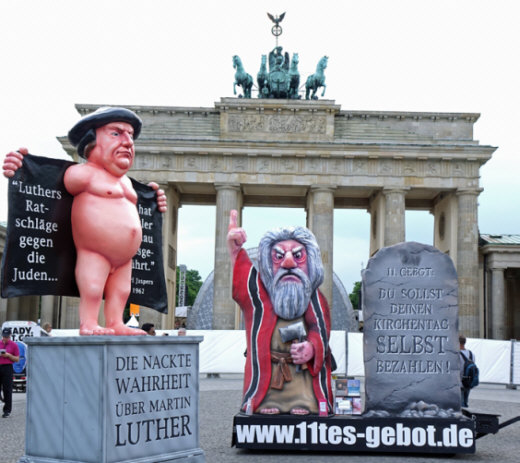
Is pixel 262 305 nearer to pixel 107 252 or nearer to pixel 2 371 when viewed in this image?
pixel 107 252

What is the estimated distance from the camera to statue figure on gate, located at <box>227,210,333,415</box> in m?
10.3

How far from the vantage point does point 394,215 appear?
147 feet

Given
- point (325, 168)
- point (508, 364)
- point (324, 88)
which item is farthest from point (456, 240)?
point (508, 364)

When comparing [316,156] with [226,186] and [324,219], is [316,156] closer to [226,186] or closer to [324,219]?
[324,219]

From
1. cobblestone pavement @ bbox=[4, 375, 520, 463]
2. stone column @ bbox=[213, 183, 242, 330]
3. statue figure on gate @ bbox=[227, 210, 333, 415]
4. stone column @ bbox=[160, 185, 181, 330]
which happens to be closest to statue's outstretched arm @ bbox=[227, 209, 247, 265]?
statue figure on gate @ bbox=[227, 210, 333, 415]

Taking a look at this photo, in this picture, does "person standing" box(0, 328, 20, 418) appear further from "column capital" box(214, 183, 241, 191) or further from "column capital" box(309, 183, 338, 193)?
"column capital" box(309, 183, 338, 193)

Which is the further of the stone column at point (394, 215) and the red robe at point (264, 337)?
the stone column at point (394, 215)

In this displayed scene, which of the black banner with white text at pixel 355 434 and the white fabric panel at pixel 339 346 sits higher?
the white fabric panel at pixel 339 346

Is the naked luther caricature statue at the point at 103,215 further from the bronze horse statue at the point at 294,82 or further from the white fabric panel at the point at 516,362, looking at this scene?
the bronze horse statue at the point at 294,82

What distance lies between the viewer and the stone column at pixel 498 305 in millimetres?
43897

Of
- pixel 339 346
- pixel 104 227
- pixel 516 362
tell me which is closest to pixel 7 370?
pixel 104 227

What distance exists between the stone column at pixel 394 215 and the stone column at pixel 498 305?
6.40 meters

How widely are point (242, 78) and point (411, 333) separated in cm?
3792

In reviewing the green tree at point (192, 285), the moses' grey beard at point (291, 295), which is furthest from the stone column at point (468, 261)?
the green tree at point (192, 285)
